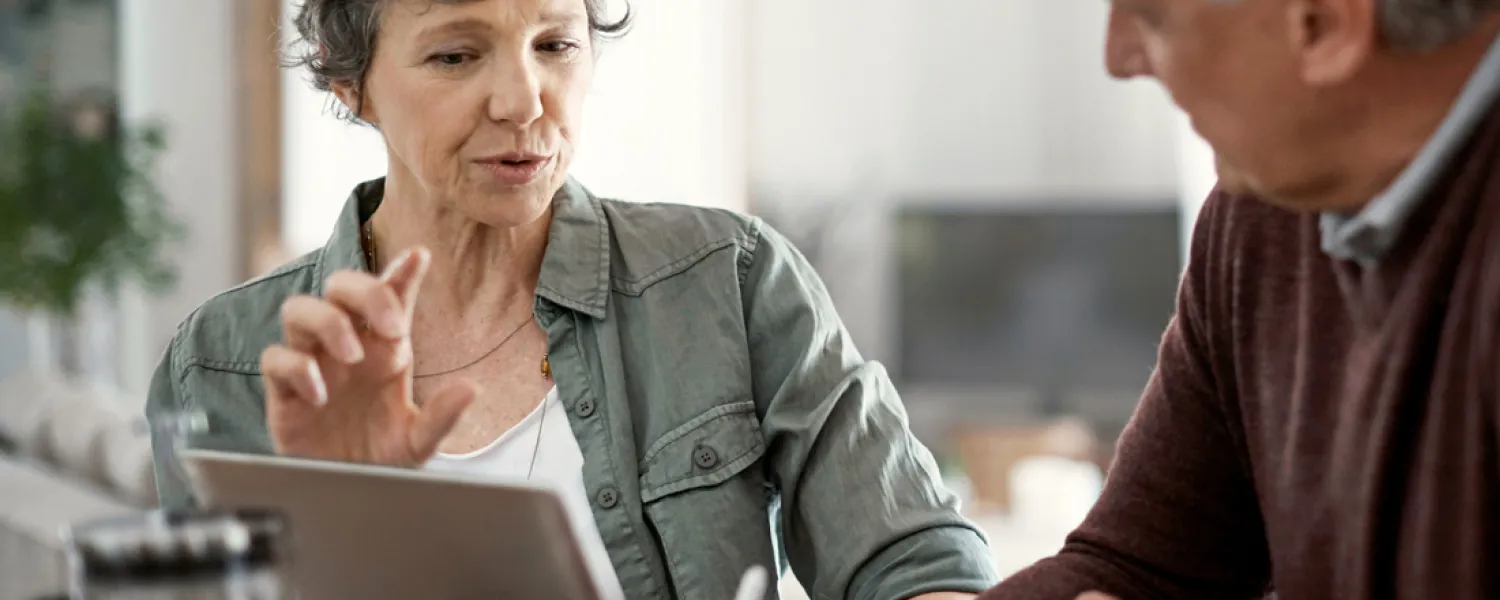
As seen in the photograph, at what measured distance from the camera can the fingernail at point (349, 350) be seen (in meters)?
1.14

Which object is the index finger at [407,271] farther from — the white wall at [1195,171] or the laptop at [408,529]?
the white wall at [1195,171]

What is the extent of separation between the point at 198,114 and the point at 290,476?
4.56m

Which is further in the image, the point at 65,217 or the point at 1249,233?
the point at 65,217

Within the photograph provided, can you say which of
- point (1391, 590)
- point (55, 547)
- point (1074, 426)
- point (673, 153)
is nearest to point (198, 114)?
point (673, 153)

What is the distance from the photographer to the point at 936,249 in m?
5.21

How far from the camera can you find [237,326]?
58.3 inches

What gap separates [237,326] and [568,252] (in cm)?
31

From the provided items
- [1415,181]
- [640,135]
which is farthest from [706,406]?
[640,135]

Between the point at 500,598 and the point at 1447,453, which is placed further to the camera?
the point at 500,598

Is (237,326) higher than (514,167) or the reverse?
the reverse

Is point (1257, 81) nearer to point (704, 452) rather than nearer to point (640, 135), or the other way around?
point (704, 452)

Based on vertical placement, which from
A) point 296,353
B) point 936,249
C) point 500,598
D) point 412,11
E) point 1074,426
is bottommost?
point 1074,426

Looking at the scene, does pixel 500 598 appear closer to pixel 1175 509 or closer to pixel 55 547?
pixel 1175 509

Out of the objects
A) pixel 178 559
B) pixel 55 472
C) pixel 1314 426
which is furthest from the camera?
pixel 55 472
